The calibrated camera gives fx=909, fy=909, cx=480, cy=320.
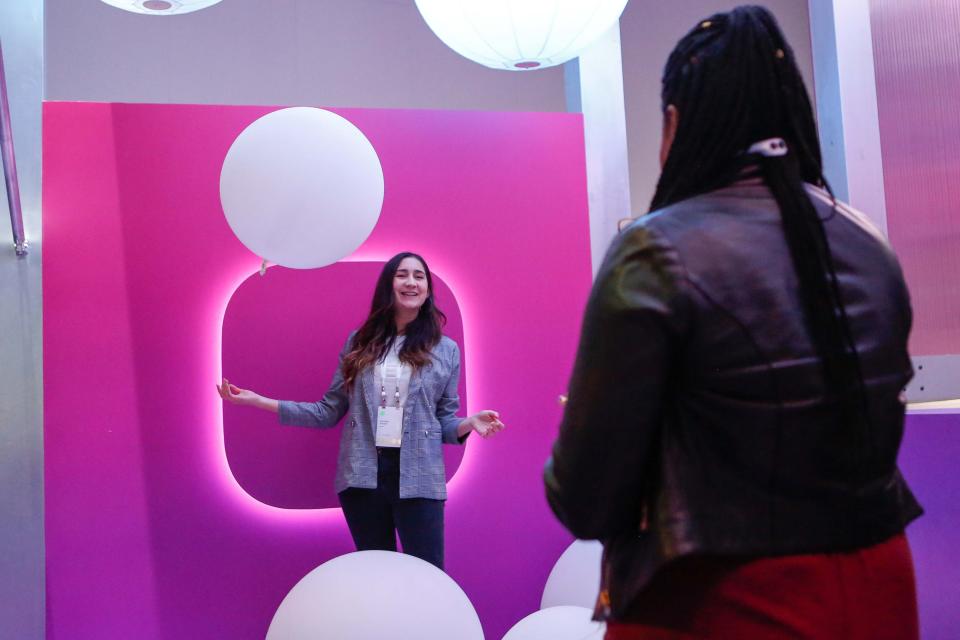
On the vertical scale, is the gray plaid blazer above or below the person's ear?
below

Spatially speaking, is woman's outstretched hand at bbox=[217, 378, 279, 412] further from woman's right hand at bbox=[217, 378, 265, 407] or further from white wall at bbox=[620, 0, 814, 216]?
white wall at bbox=[620, 0, 814, 216]

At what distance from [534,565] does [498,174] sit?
1.66 metres

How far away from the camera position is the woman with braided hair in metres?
0.92

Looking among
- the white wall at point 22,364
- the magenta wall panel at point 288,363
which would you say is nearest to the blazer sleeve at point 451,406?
the magenta wall panel at point 288,363

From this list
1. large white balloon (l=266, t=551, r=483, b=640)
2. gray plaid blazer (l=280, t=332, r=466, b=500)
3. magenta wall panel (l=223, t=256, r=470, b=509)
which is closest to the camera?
large white balloon (l=266, t=551, r=483, b=640)

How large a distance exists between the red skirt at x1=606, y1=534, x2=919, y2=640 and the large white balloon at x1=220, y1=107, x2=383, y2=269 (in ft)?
7.47

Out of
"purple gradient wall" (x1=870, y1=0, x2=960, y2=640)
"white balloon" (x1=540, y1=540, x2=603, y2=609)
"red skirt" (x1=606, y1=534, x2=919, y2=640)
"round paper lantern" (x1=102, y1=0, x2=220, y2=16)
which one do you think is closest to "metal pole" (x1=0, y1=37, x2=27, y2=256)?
"round paper lantern" (x1=102, y1=0, x2=220, y2=16)

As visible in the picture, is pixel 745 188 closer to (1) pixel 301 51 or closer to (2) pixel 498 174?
(2) pixel 498 174

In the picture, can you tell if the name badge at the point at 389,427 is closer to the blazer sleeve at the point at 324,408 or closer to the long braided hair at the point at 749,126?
the blazer sleeve at the point at 324,408

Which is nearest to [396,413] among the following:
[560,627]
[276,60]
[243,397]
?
[243,397]

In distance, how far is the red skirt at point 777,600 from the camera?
0.90 m

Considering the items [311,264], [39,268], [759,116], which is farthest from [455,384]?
[759,116]

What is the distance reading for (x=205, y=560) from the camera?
352 cm

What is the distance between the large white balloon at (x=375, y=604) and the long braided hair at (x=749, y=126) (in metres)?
1.79
